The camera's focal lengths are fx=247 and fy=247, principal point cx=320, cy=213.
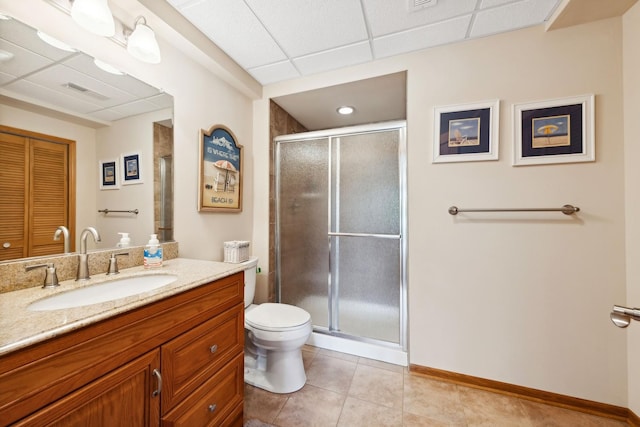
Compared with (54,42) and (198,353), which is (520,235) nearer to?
(198,353)

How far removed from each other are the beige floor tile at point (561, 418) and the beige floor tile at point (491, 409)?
45mm

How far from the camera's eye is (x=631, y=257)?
4.41 ft

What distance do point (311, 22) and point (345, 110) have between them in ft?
3.58

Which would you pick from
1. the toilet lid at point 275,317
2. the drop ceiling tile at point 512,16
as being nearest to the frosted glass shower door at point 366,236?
the toilet lid at point 275,317

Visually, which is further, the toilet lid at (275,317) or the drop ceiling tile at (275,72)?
the drop ceiling tile at (275,72)

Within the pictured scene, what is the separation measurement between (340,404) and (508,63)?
2369 mm

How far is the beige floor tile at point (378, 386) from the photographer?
4.98 feet

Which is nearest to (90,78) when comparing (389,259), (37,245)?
(37,245)

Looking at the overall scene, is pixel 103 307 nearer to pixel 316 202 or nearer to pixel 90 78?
pixel 90 78

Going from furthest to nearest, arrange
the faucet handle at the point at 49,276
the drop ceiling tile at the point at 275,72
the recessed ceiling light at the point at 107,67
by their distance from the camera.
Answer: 1. the drop ceiling tile at the point at 275,72
2. the recessed ceiling light at the point at 107,67
3. the faucet handle at the point at 49,276

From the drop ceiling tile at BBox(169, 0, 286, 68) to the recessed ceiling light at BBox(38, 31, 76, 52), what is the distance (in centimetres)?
62

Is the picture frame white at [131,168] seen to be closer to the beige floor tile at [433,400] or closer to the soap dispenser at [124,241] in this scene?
the soap dispenser at [124,241]

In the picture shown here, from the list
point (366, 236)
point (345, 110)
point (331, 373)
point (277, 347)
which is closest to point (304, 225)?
point (366, 236)

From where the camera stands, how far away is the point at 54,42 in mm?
1063
